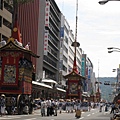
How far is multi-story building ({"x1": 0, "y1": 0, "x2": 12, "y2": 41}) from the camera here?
2537 inches

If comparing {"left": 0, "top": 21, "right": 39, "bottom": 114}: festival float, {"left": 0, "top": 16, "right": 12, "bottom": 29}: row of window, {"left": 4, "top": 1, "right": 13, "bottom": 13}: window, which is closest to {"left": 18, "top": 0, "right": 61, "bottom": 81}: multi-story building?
{"left": 4, "top": 1, "right": 13, "bottom": 13}: window

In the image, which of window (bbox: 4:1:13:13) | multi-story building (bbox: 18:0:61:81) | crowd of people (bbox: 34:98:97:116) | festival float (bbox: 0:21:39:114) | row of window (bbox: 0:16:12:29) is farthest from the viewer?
multi-story building (bbox: 18:0:61:81)

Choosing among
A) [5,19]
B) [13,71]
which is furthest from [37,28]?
[13,71]

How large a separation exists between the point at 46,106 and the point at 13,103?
354 centimetres

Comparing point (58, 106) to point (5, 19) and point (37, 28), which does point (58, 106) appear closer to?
point (5, 19)

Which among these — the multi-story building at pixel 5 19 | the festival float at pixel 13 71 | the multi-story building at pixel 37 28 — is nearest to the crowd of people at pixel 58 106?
the festival float at pixel 13 71

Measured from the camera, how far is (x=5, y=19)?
219 feet

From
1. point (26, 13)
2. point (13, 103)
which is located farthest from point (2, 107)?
point (26, 13)

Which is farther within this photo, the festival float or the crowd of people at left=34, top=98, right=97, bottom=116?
the crowd of people at left=34, top=98, right=97, bottom=116

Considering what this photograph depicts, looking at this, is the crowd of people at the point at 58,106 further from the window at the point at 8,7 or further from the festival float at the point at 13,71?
the window at the point at 8,7

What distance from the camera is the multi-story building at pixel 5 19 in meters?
64.4

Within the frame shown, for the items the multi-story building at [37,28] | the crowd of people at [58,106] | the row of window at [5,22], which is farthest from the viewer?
the multi-story building at [37,28]

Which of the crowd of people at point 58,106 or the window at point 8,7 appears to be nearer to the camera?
the crowd of people at point 58,106

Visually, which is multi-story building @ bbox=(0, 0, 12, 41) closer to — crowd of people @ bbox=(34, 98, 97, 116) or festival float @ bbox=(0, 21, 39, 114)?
crowd of people @ bbox=(34, 98, 97, 116)
